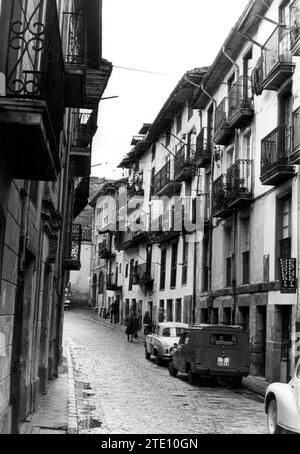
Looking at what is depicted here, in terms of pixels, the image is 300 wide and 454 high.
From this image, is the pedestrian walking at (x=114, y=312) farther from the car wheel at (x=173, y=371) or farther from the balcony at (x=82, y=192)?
the car wheel at (x=173, y=371)

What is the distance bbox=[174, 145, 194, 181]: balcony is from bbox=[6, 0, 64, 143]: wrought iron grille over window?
2153 centimetres

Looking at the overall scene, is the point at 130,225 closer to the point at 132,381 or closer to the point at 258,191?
the point at 258,191

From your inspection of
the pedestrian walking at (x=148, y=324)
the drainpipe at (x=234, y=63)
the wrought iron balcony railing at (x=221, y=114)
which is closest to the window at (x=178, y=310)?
the pedestrian walking at (x=148, y=324)

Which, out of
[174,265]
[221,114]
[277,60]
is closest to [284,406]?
[277,60]

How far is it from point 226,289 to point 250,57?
8497 millimetres

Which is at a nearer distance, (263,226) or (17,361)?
(17,361)

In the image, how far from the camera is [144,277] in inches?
1479

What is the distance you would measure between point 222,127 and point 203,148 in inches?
169

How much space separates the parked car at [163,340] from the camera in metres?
20.5

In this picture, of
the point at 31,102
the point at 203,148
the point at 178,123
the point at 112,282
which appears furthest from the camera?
the point at 112,282

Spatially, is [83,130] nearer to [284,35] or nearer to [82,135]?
[82,135]

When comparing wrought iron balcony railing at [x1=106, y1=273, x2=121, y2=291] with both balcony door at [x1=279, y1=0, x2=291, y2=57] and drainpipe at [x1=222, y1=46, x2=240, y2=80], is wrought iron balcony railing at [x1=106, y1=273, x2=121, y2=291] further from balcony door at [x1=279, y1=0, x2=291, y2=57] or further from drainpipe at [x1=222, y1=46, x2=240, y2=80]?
balcony door at [x1=279, y1=0, x2=291, y2=57]

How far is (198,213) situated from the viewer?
27.3 meters

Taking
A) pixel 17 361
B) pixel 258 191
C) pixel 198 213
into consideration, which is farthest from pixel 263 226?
pixel 17 361
